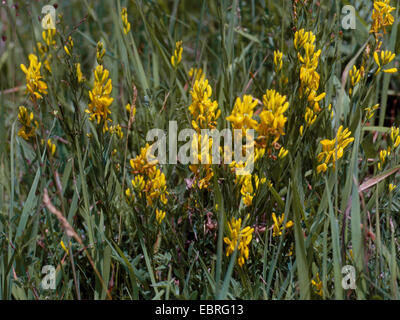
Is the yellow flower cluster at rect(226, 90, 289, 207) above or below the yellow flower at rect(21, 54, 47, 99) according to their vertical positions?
below

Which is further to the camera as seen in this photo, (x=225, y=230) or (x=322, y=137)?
(x=322, y=137)

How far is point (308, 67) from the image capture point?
1.49 metres

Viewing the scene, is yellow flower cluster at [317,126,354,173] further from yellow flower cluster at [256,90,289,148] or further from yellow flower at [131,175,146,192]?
yellow flower at [131,175,146,192]

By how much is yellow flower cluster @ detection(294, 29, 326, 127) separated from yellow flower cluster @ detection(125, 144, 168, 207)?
506 mm

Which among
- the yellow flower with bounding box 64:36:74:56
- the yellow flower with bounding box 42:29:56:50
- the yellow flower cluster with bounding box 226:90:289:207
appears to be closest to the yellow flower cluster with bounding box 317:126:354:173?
the yellow flower cluster with bounding box 226:90:289:207

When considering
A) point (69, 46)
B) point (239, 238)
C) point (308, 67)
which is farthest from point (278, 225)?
point (69, 46)

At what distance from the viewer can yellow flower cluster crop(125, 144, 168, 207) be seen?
56.7 inches

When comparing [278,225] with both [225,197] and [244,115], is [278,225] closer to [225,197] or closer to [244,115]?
[225,197]

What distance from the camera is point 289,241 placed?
161 cm

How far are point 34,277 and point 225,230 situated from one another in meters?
0.64

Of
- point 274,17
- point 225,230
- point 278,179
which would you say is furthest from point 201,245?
point 274,17

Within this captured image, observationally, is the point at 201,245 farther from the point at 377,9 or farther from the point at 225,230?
the point at 377,9

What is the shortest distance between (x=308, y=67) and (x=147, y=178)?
0.62 metres
